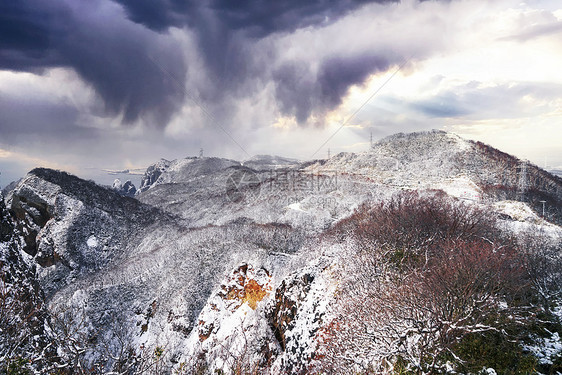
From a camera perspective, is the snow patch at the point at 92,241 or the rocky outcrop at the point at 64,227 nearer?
the rocky outcrop at the point at 64,227

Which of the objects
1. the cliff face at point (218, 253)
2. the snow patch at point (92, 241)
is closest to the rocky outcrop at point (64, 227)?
the snow patch at point (92, 241)

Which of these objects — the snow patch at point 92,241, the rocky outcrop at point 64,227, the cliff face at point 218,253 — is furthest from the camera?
the snow patch at point 92,241

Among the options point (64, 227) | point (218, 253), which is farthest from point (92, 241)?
point (218, 253)

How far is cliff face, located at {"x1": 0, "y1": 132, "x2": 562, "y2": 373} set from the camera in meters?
24.1

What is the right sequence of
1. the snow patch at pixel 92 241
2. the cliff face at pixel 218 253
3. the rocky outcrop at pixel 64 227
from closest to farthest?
the cliff face at pixel 218 253
the rocky outcrop at pixel 64 227
the snow patch at pixel 92 241

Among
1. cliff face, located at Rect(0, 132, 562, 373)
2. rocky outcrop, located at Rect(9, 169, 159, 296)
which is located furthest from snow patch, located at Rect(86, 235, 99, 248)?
cliff face, located at Rect(0, 132, 562, 373)

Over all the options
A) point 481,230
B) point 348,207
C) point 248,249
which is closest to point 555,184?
point 348,207

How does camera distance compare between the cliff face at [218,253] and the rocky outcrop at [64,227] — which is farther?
the rocky outcrop at [64,227]

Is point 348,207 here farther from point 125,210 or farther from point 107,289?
point 125,210

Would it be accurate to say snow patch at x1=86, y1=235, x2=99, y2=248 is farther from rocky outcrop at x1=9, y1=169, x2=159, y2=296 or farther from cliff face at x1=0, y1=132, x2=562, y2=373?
cliff face at x1=0, y1=132, x2=562, y2=373

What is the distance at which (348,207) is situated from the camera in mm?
56969

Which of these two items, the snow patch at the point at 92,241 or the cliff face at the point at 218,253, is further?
the snow patch at the point at 92,241

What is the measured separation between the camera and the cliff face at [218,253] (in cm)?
2412

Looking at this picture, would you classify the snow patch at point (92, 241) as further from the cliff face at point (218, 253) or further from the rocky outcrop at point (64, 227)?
the cliff face at point (218, 253)
